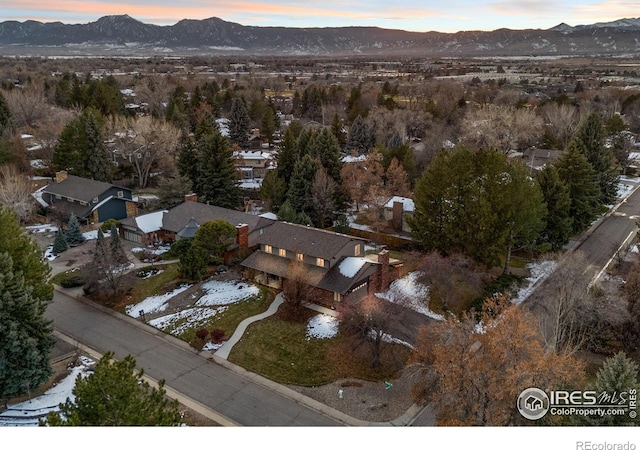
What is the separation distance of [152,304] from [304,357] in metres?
12.1

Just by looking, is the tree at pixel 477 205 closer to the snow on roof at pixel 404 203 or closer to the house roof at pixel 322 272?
the house roof at pixel 322 272

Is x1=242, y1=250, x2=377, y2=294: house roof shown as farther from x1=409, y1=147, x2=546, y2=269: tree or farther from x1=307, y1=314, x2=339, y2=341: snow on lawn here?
x1=409, y1=147, x2=546, y2=269: tree

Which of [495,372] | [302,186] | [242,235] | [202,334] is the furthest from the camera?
[302,186]

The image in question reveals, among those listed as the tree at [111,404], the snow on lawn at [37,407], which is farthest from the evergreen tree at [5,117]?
the tree at [111,404]

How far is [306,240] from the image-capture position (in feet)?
109

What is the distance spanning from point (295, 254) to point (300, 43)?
113765 mm

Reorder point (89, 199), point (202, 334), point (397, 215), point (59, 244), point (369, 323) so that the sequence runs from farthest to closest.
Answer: point (89, 199), point (397, 215), point (59, 244), point (202, 334), point (369, 323)

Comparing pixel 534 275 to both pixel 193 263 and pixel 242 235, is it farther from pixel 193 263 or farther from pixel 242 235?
pixel 193 263

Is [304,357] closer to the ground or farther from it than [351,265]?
closer to the ground

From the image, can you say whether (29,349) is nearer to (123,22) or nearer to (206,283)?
(206,283)

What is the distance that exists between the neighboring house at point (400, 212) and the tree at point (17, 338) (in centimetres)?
3114

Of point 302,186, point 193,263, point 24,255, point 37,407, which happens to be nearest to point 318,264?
point 193,263

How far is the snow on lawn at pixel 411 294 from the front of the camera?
29.9 m

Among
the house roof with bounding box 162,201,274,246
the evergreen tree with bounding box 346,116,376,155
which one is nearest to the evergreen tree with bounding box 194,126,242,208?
the house roof with bounding box 162,201,274,246
